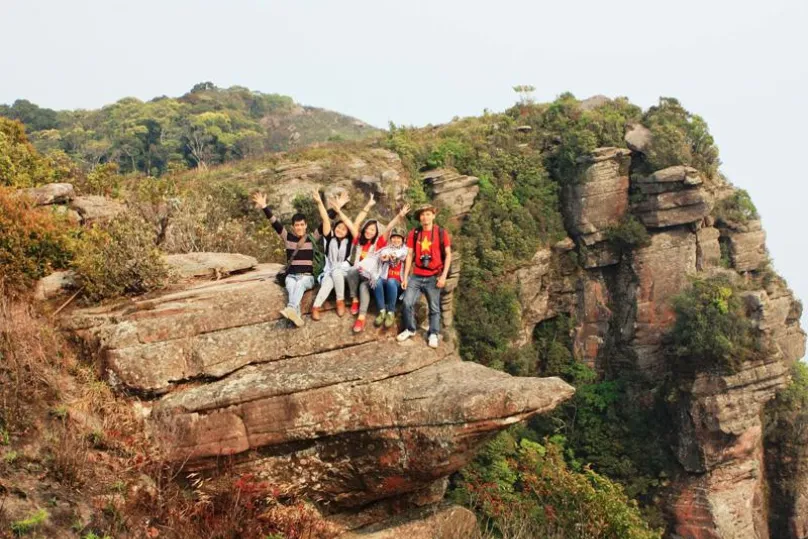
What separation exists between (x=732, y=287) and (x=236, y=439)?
1057 inches

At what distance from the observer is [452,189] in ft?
114

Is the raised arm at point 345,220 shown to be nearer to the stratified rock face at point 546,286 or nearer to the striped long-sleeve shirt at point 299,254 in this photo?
the striped long-sleeve shirt at point 299,254

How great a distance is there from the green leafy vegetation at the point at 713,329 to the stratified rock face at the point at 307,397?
76.0 ft

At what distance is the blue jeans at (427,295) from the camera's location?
9031 millimetres

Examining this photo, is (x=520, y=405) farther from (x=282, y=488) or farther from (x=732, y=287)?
(x=732, y=287)

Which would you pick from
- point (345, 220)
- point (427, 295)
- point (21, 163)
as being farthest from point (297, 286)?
point (21, 163)

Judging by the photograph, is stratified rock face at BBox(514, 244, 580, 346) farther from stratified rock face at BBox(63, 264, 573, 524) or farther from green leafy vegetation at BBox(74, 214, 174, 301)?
stratified rock face at BBox(63, 264, 573, 524)

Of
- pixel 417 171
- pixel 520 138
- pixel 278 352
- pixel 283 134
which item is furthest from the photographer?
pixel 283 134

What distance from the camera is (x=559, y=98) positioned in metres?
39.8

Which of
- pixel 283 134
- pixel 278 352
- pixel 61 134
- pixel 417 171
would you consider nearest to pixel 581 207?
pixel 417 171

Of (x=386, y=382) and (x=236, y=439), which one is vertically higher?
(x=386, y=382)

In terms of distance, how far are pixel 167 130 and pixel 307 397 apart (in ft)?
191

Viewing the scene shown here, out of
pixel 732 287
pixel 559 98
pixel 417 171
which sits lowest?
pixel 732 287

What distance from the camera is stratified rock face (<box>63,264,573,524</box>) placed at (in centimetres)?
762
